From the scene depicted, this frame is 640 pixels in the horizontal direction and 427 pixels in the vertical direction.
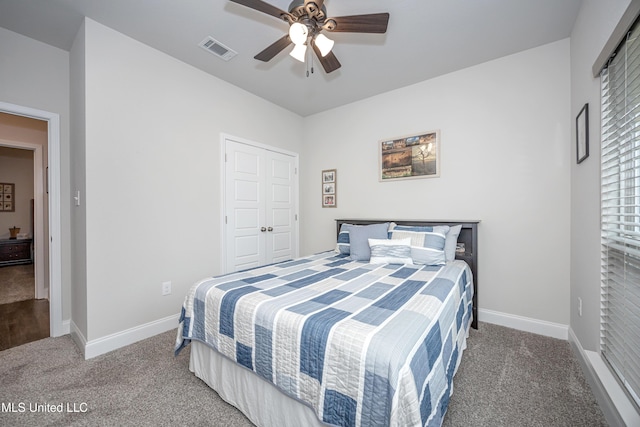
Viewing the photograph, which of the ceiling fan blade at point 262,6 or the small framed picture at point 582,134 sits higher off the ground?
the ceiling fan blade at point 262,6

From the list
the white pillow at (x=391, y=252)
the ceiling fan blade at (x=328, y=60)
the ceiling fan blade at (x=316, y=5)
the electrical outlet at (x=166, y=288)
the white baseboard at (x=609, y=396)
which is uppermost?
the ceiling fan blade at (x=316, y=5)

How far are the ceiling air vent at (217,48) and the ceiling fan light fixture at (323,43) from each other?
1194mm

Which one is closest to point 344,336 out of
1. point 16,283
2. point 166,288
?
point 166,288

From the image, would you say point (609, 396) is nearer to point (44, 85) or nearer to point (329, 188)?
point (329, 188)

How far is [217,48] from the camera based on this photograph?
2.51m

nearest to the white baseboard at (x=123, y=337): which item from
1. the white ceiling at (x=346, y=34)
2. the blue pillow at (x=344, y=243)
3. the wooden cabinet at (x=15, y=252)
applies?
the blue pillow at (x=344, y=243)

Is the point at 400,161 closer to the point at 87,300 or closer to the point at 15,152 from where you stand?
the point at 87,300

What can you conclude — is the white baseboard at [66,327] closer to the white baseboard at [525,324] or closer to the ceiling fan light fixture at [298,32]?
the ceiling fan light fixture at [298,32]

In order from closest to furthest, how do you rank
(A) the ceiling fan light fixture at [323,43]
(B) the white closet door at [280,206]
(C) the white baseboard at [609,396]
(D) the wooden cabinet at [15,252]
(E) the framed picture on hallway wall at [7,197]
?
1. (C) the white baseboard at [609,396]
2. (A) the ceiling fan light fixture at [323,43]
3. (B) the white closet door at [280,206]
4. (D) the wooden cabinet at [15,252]
5. (E) the framed picture on hallway wall at [7,197]

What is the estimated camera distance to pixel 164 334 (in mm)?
2535

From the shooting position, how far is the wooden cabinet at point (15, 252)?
5.59m

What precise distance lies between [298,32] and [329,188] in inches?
95.1

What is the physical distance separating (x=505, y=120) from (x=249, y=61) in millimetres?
2702

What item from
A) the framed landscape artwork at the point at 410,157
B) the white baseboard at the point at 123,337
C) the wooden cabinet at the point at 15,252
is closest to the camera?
the white baseboard at the point at 123,337
